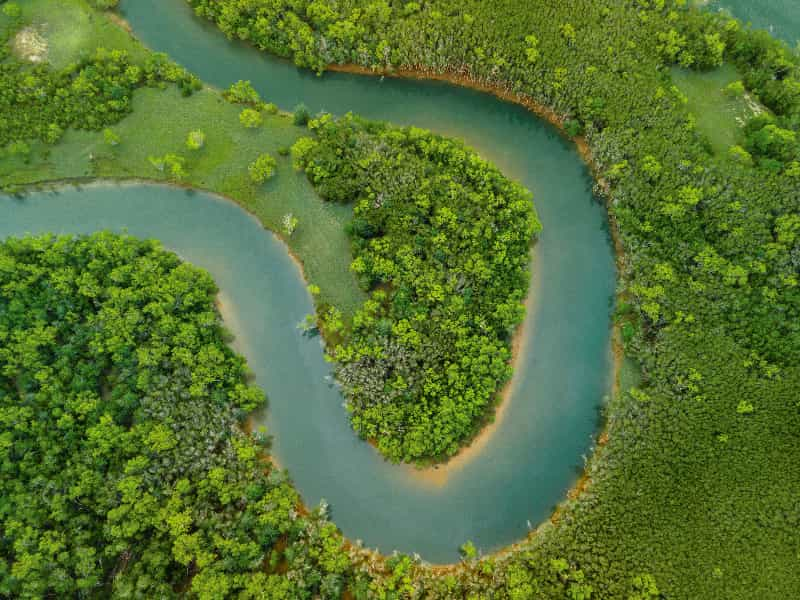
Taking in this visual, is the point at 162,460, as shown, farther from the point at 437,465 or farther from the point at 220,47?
the point at 220,47

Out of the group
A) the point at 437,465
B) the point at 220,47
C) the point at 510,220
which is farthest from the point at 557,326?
the point at 220,47

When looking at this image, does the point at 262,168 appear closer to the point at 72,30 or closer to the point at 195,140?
the point at 195,140

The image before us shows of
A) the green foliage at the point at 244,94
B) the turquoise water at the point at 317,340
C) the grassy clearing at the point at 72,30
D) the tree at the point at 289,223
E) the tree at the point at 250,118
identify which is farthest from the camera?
the grassy clearing at the point at 72,30

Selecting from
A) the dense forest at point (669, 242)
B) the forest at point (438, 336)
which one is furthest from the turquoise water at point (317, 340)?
the dense forest at point (669, 242)

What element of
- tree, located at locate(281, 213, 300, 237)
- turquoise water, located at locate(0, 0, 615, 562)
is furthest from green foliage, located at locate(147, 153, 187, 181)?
tree, located at locate(281, 213, 300, 237)

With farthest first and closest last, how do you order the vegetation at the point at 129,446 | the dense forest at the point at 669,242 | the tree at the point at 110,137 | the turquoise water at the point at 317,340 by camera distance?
the tree at the point at 110,137
the turquoise water at the point at 317,340
the dense forest at the point at 669,242
the vegetation at the point at 129,446

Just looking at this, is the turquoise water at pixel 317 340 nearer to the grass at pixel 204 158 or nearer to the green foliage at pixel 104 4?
the green foliage at pixel 104 4
